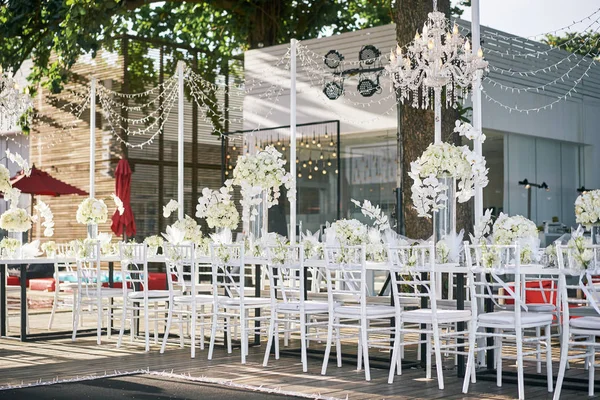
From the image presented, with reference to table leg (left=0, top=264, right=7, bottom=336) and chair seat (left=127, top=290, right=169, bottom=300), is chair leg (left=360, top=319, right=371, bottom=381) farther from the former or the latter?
table leg (left=0, top=264, right=7, bottom=336)

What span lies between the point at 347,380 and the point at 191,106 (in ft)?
38.2

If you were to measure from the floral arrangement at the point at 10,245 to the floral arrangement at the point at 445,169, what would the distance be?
4253 mm

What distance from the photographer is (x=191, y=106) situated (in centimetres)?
1728

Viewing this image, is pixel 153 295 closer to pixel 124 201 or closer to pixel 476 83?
pixel 476 83

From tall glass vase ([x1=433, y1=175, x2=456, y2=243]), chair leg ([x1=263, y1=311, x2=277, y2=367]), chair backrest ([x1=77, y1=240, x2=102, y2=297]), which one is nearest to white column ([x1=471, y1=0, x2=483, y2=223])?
tall glass vase ([x1=433, y1=175, x2=456, y2=243])

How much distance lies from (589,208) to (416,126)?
3.97 meters

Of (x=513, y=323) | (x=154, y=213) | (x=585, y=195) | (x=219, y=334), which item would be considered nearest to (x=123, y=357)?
(x=219, y=334)

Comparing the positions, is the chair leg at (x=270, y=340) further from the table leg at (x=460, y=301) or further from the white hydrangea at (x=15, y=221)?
the white hydrangea at (x=15, y=221)

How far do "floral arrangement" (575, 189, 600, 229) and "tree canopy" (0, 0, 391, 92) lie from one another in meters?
7.00

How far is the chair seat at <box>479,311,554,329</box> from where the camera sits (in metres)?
5.65

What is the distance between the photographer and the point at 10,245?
29.1ft

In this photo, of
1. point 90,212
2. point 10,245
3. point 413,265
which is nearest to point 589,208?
point 413,265

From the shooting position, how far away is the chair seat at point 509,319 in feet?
18.5

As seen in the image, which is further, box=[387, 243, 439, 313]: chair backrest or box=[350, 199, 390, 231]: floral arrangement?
box=[350, 199, 390, 231]: floral arrangement
